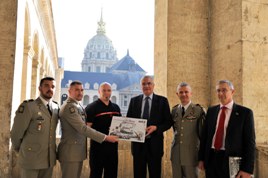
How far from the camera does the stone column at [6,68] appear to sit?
4.44 m

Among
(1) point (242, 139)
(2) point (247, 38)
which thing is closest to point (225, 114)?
(1) point (242, 139)

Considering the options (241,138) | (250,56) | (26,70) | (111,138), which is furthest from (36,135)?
(26,70)

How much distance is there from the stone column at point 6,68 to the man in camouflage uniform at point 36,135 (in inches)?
39.9

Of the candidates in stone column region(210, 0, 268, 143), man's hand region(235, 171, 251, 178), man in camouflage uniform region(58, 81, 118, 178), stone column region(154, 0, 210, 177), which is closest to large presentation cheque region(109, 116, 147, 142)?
man in camouflage uniform region(58, 81, 118, 178)

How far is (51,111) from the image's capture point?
12.2 feet

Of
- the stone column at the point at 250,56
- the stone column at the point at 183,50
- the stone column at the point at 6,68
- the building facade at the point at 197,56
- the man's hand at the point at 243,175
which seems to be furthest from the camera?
the stone column at the point at 183,50

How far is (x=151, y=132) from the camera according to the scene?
12.7ft

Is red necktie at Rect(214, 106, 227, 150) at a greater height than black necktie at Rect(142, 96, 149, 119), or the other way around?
black necktie at Rect(142, 96, 149, 119)

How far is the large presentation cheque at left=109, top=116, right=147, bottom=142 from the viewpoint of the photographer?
3850 mm

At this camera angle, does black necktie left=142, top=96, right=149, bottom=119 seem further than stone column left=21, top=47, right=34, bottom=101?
No

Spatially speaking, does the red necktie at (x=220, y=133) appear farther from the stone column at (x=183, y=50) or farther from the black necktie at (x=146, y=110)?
the stone column at (x=183, y=50)

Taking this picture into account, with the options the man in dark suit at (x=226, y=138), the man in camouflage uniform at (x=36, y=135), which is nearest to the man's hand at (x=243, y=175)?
the man in dark suit at (x=226, y=138)

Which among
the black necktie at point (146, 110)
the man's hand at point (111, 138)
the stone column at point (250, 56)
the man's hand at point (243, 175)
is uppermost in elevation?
the stone column at point (250, 56)

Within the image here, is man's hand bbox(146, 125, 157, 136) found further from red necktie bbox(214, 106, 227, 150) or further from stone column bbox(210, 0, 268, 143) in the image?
stone column bbox(210, 0, 268, 143)
